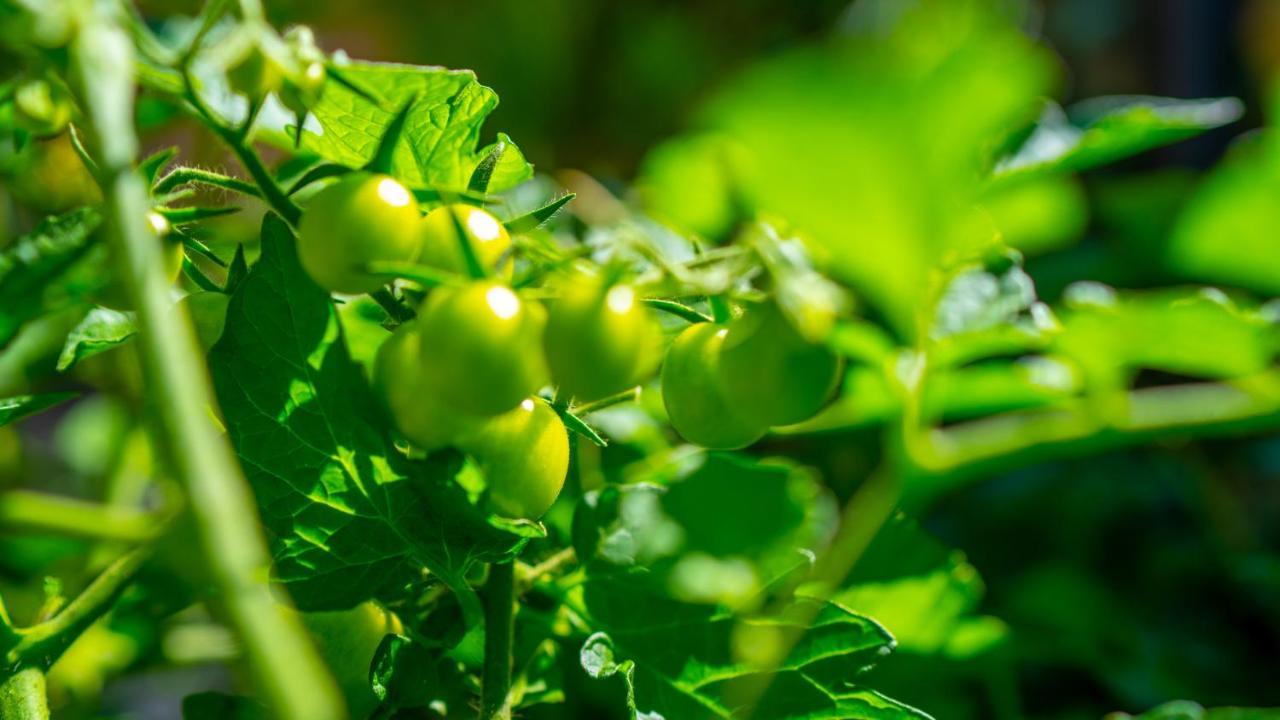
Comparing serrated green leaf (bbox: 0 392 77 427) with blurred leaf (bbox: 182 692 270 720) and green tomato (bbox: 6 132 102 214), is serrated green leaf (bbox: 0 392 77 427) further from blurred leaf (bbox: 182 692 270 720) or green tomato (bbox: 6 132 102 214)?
green tomato (bbox: 6 132 102 214)

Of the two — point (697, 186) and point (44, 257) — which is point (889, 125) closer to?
point (44, 257)

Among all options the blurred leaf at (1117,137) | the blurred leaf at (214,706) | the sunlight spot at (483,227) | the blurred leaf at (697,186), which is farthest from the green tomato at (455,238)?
the blurred leaf at (697,186)

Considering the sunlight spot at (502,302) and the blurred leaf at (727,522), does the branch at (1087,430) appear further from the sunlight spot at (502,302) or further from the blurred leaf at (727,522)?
the sunlight spot at (502,302)

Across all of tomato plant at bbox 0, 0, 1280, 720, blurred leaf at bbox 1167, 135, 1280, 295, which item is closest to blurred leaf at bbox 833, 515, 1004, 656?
tomato plant at bbox 0, 0, 1280, 720

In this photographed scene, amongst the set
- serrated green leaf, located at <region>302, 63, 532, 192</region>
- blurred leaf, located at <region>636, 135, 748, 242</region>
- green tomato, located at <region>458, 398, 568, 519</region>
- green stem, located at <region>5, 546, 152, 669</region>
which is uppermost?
blurred leaf, located at <region>636, 135, 748, 242</region>

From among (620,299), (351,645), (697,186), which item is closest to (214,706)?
(351,645)
